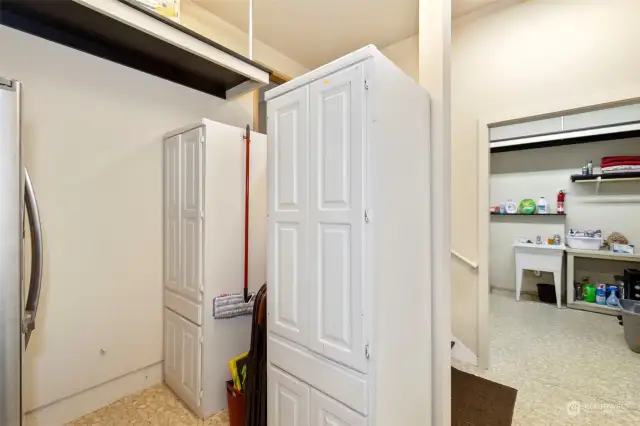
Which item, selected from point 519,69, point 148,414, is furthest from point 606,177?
point 148,414

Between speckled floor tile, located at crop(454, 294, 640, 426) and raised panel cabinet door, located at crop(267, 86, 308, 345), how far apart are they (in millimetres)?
1710

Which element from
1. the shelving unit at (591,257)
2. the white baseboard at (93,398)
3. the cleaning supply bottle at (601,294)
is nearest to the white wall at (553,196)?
the shelving unit at (591,257)

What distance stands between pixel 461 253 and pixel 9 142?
2.98 m

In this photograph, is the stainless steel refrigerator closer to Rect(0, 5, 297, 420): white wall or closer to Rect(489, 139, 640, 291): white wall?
Rect(0, 5, 297, 420): white wall

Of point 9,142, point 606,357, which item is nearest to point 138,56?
point 9,142

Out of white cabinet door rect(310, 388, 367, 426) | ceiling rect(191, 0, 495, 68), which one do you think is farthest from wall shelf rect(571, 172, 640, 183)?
white cabinet door rect(310, 388, 367, 426)

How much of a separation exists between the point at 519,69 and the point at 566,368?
256 centimetres

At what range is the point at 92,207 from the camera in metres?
2.06

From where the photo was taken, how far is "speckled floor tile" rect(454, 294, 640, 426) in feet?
6.68

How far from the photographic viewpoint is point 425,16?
170cm

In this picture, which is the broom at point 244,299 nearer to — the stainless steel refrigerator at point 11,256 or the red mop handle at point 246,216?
the red mop handle at point 246,216

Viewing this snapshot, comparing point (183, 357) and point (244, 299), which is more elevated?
point (244, 299)

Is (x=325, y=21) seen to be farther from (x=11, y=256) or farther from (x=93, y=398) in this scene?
(x=93, y=398)

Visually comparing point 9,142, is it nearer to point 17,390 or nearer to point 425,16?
point 17,390
